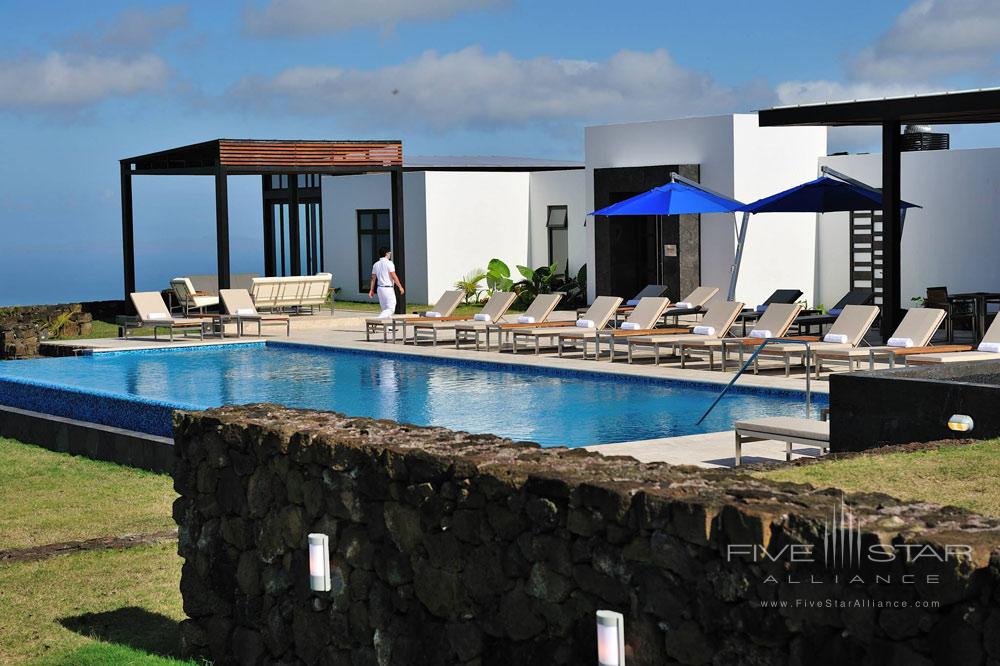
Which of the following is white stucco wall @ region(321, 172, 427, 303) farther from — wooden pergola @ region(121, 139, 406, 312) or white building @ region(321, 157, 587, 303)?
wooden pergola @ region(121, 139, 406, 312)

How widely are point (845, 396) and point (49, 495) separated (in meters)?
6.37

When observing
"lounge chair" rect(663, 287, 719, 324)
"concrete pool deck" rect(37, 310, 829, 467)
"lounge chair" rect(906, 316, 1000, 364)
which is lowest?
"concrete pool deck" rect(37, 310, 829, 467)

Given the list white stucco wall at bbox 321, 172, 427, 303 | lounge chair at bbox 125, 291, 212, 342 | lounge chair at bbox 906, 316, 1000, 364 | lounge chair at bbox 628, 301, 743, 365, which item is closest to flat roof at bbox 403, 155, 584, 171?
white stucco wall at bbox 321, 172, 427, 303

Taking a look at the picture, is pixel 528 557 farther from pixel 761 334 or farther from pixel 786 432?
pixel 761 334

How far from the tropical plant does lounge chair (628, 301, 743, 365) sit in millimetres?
11821

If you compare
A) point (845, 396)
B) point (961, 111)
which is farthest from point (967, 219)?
point (845, 396)

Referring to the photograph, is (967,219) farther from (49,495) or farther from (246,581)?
(246,581)

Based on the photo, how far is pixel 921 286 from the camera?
23.0m

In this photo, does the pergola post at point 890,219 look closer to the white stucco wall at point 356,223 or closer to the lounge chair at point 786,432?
the lounge chair at point 786,432

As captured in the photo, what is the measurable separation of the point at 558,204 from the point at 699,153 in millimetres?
6032

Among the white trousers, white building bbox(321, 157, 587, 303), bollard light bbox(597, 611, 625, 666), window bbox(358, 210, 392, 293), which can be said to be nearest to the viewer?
bollard light bbox(597, 611, 625, 666)

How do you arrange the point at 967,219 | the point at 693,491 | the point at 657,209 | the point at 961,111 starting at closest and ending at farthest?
the point at 693,491 → the point at 961,111 → the point at 657,209 → the point at 967,219

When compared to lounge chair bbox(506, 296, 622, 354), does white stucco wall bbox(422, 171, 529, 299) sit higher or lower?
higher

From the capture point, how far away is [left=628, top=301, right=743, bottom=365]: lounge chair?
17078 millimetres
